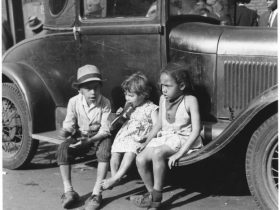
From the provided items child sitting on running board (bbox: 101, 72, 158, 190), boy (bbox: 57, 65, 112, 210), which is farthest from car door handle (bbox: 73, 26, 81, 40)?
child sitting on running board (bbox: 101, 72, 158, 190)

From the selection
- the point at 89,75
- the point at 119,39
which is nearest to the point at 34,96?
the point at 89,75

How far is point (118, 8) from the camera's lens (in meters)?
4.10

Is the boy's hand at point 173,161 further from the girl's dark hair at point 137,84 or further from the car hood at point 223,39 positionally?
the car hood at point 223,39

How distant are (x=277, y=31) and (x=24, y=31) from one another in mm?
8536

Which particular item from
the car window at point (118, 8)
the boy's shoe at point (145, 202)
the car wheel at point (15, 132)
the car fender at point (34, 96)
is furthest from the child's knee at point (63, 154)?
the car window at point (118, 8)

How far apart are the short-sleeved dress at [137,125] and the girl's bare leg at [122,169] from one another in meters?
0.14

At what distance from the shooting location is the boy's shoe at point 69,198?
3.81m

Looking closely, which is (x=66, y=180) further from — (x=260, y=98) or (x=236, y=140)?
(x=260, y=98)

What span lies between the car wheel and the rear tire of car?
2266 mm

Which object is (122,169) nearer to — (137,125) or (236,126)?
(137,125)

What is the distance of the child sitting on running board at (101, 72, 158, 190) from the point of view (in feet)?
12.5

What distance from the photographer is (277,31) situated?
12.1 ft

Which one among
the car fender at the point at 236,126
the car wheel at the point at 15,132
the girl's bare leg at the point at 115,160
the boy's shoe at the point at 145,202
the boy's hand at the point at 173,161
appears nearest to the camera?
the car fender at the point at 236,126

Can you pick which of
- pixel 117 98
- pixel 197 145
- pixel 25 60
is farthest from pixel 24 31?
pixel 197 145
